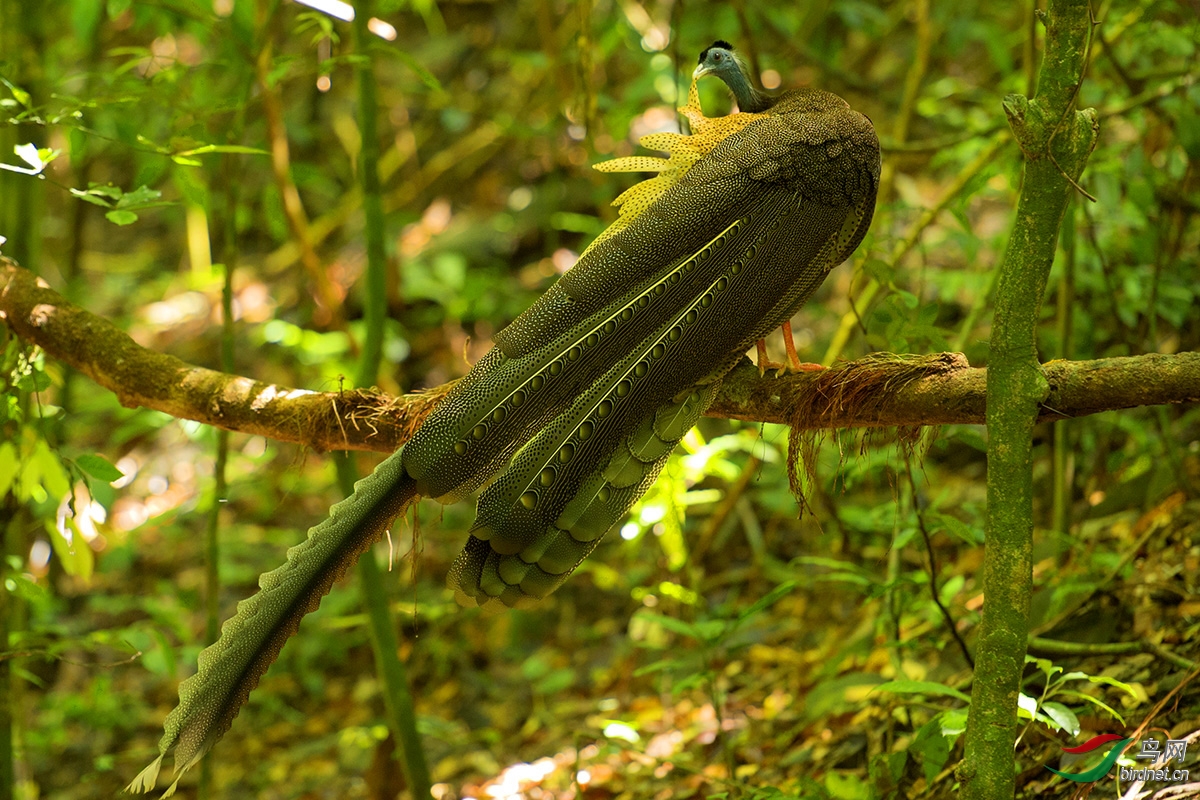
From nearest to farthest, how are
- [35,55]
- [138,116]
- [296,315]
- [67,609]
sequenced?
1. [35,55]
2. [138,116]
3. [67,609]
4. [296,315]

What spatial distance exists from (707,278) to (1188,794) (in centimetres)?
126

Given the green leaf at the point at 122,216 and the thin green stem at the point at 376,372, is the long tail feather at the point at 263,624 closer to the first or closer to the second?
the green leaf at the point at 122,216

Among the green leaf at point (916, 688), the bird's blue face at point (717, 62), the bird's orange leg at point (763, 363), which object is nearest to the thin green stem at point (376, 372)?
the bird's blue face at point (717, 62)

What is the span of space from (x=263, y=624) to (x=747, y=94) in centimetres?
169

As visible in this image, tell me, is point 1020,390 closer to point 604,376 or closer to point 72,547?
point 604,376

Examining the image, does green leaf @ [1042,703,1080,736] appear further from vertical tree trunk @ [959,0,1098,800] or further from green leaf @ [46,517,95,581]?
green leaf @ [46,517,95,581]

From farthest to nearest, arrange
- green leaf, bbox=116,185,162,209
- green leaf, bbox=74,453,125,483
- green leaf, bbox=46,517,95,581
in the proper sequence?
green leaf, bbox=46,517,95,581, green leaf, bbox=74,453,125,483, green leaf, bbox=116,185,162,209

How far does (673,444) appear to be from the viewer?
198 cm

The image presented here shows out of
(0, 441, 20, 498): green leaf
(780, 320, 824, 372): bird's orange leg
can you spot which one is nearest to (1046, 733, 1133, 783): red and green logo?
(780, 320, 824, 372): bird's orange leg

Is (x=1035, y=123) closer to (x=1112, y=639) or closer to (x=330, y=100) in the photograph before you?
(x=1112, y=639)

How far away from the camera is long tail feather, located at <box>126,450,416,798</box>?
A: 162 centimetres

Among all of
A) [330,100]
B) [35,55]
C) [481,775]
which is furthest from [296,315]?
[481,775]

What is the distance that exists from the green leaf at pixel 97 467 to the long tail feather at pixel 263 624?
0.79 metres

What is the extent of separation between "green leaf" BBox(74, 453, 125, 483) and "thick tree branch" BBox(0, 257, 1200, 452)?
0.15 meters
